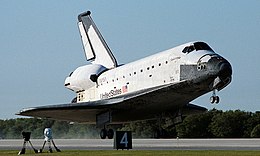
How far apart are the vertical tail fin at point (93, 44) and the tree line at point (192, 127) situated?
8056 mm

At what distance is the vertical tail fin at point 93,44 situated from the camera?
38250mm

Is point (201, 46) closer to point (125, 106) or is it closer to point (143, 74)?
point (143, 74)

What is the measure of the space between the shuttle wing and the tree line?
12.8 meters

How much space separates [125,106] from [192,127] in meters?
20.2

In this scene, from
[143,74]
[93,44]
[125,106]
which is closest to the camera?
A: [143,74]

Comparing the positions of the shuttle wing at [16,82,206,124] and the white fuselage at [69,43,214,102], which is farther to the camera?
the shuttle wing at [16,82,206,124]

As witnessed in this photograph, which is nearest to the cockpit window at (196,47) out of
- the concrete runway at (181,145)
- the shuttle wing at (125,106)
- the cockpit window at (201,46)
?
the cockpit window at (201,46)

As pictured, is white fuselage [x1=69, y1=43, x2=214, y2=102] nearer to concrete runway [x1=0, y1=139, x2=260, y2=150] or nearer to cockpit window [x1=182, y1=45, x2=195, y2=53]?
cockpit window [x1=182, y1=45, x2=195, y2=53]

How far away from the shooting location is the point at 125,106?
32281mm

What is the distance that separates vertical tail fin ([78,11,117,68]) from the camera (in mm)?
38250

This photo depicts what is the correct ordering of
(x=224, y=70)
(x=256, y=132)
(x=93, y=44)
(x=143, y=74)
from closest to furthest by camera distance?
(x=224, y=70) → (x=143, y=74) → (x=93, y=44) → (x=256, y=132)

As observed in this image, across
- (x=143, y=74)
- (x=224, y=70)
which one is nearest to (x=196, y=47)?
(x=224, y=70)

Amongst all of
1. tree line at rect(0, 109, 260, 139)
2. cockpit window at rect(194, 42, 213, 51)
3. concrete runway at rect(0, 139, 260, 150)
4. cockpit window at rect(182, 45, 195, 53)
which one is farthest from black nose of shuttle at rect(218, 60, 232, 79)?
tree line at rect(0, 109, 260, 139)

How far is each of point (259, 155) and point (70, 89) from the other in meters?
15.8
